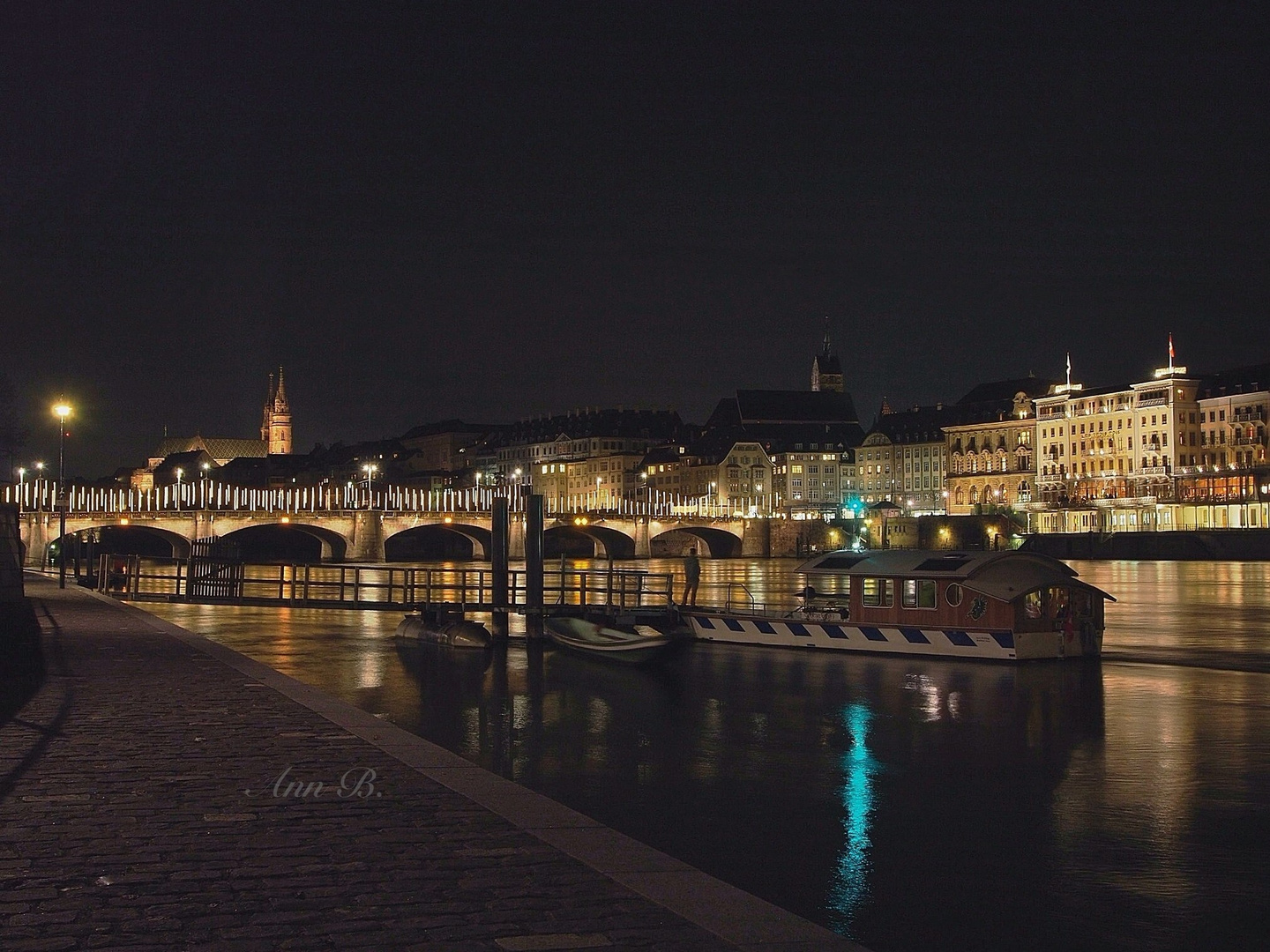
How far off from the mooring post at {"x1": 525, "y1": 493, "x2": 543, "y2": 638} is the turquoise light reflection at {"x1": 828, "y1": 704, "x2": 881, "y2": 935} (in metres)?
14.0

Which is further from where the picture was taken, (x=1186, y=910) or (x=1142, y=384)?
(x=1142, y=384)

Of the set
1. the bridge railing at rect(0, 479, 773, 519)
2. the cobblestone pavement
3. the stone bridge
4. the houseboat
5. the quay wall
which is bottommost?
the cobblestone pavement

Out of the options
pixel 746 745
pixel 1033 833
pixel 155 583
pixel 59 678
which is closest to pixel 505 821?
pixel 1033 833

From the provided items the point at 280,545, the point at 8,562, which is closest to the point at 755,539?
the point at 280,545

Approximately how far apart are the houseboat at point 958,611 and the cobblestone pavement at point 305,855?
54.2 ft

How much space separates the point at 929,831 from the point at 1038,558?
18.6 metres

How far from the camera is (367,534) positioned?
118 meters

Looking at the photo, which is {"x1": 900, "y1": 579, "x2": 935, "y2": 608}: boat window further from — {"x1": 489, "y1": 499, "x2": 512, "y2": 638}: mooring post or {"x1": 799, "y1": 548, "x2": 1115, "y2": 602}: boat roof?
{"x1": 489, "y1": 499, "x2": 512, "y2": 638}: mooring post

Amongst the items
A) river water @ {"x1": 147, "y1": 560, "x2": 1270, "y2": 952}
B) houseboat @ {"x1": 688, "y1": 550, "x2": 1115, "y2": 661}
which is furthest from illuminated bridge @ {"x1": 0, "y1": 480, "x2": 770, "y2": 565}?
river water @ {"x1": 147, "y1": 560, "x2": 1270, "y2": 952}

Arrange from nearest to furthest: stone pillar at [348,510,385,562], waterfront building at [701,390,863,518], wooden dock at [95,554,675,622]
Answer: wooden dock at [95,554,675,622], stone pillar at [348,510,385,562], waterfront building at [701,390,863,518]

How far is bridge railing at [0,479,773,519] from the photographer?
113250 mm

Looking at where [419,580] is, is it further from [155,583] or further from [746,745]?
[746,745]

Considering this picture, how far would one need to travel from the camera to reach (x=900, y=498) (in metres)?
182

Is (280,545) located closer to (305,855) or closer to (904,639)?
(904,639)
